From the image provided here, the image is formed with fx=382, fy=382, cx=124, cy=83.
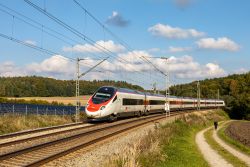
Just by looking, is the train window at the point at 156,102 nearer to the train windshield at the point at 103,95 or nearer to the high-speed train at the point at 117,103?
the high-speed train at the point at 117,103

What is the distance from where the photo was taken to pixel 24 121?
2980 cm

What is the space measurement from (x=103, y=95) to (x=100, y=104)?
1.55 metres

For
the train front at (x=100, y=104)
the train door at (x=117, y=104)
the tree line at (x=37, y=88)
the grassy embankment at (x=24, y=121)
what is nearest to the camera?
the grassy embankment at (x=24, y=121)

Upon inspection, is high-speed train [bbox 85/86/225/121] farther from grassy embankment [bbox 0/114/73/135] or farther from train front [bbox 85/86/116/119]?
grassy embankment [bbox 0/114/73/135]

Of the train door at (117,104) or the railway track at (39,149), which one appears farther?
the train door at (117,104)

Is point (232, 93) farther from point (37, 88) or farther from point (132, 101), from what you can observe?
point (132, 101)

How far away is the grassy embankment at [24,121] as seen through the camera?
88.5 feet

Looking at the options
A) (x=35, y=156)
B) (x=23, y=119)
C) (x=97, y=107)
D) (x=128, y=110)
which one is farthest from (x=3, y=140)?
(x=128, y=110)

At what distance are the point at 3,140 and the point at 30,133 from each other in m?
4.15

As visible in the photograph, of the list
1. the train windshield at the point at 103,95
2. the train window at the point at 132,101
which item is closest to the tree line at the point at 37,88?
the train window at the point at 132,101

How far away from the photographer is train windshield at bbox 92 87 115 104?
34344mm

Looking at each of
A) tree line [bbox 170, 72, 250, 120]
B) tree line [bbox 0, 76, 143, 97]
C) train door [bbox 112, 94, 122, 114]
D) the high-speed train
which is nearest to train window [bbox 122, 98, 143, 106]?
the high-speed train

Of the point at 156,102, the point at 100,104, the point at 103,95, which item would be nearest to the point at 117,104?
the point at 103,95

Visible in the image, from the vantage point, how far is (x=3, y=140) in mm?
20750
